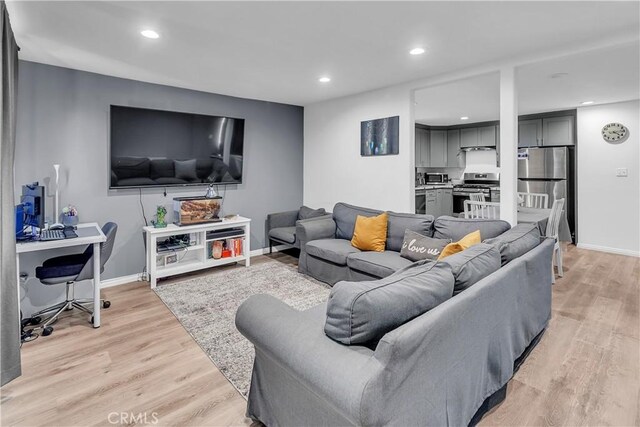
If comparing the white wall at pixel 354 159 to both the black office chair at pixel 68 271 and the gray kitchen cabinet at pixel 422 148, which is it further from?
the gray kitchen cabinet at pixel 422 148

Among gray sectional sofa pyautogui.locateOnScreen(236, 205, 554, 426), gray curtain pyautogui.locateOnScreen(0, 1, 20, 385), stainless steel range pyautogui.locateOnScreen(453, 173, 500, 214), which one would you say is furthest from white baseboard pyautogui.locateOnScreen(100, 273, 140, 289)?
stainless steel range pyautogui.locateOnScreen(453, 173, 500, 214)

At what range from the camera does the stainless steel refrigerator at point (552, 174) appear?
5.84 meters

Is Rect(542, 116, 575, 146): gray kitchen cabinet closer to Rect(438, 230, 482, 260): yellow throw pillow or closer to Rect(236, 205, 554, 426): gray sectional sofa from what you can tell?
Rect(438, 230, 482, 260): yellow throw pillow

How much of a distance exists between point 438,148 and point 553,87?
3.73 metres

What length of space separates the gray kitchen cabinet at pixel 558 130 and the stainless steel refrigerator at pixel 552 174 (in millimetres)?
154

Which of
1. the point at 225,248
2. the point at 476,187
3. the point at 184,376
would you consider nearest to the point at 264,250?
the point at 225,248

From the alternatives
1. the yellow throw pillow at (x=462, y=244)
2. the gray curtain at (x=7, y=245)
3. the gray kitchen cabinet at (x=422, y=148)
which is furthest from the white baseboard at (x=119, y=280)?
the gray kitchen cabinet at (x=422, y=148)

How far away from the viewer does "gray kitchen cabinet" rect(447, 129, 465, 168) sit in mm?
7830

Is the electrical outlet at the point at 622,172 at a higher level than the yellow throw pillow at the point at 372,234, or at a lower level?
higher

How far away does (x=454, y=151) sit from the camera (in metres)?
7.91

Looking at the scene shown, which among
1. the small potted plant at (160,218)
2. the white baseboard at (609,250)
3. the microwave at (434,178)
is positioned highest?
the microwave at (434,178)

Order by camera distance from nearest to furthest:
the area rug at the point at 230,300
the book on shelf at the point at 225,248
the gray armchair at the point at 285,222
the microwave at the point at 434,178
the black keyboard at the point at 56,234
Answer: the area rug at the point at 230,300, the black keyboard at the point at 56,234, the book on shelf at the point at 225,248, the gray armchair at the point at 285,222, the microwave at the point at 434,178

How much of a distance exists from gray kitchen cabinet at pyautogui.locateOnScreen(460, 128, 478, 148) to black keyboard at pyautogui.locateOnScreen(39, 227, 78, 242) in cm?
735

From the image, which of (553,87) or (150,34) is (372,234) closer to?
(150,34)
